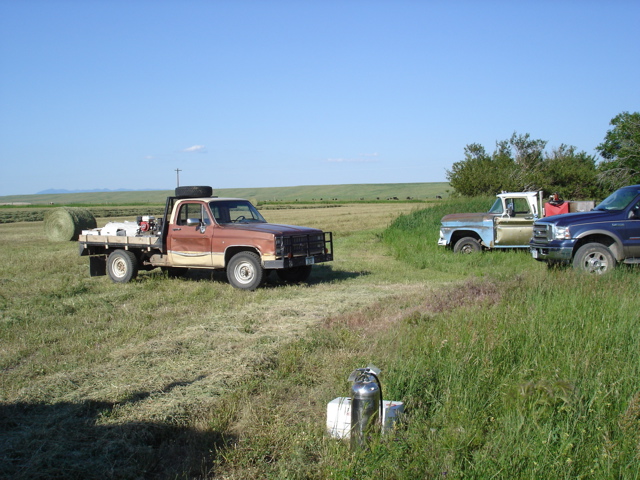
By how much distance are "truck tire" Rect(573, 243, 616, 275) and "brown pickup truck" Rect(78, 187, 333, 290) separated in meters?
5.03

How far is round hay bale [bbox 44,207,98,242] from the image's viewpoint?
23.8 metres

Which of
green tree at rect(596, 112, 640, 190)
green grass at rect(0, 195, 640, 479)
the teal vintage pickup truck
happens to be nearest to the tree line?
green tree at rect(596, 112, 640, 190)

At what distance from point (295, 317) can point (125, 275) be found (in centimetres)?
590

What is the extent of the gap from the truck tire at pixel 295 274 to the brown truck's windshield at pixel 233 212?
126 cm

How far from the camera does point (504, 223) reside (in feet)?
51.9

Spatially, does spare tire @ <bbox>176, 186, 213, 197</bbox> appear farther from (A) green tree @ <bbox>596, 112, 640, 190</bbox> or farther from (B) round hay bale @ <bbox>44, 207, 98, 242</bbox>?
(A) green tree @ <bbox>596, 112, 640, 190</bbox>

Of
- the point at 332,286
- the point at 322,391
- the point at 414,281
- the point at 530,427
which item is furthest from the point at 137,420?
the point at 414,281

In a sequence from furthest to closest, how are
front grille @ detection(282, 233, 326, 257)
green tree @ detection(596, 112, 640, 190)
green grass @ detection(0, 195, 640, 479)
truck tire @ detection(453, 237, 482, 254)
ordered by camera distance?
green tree @ detection(596, 112, 640, 190) → truck tire @ detection(453, 237, 482, 254) → front grille @ detection(282, 233, 326, 257) → green grass @ detection(0, 195, 640, 479)

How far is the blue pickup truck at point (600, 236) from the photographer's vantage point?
11.4 metres

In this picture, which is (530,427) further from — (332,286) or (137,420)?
(332,286)

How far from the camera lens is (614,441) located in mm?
3746

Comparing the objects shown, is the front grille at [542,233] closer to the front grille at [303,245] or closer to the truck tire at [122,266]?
the front grille at [303,245]

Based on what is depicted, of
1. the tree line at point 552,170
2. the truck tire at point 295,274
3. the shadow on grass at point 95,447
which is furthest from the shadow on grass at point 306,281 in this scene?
→ the tree line at point 552,170

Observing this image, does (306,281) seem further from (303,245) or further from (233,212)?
(233,212)
